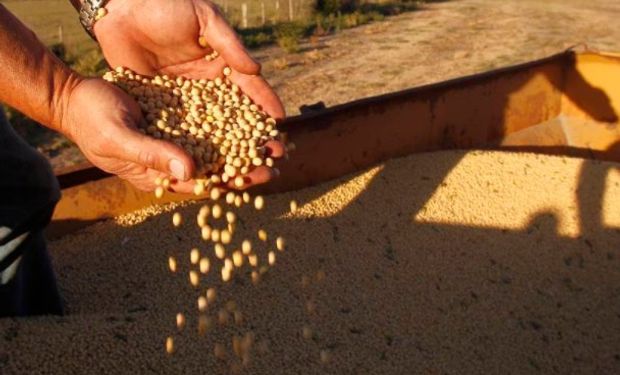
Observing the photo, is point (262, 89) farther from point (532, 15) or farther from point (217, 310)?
point (532, 15)

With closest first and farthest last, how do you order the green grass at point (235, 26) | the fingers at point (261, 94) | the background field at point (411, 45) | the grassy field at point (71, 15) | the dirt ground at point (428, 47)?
the fingers at point (261, 94) < the green grass at point (235, 26) < the background field at point (411, 45) < the dirt ground at point (428, 47) < the grassy field at point (71, 15)

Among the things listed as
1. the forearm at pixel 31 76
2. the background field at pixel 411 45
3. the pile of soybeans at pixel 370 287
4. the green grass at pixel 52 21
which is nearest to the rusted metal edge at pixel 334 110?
the pile of soybeans at pixel 370 287

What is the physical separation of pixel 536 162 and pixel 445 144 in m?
0.63

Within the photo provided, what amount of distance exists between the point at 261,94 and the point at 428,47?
1019cm

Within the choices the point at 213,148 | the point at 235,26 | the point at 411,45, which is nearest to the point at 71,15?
the point at 235,26

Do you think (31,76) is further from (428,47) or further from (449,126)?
(428,47)

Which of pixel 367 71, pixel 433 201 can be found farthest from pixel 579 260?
pixel 367 71

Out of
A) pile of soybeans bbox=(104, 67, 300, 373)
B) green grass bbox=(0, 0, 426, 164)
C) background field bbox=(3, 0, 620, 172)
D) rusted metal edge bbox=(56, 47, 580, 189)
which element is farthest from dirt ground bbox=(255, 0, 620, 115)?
pile of soybeans bbox=(104, 67, 300, 373)

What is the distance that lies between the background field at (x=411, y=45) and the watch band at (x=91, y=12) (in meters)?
3.57

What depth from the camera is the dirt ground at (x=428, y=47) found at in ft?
30.9

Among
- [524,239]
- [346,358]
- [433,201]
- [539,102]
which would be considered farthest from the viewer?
[539,102]

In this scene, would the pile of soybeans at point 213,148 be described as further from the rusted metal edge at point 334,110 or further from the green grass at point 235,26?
the green grass at point 235,26

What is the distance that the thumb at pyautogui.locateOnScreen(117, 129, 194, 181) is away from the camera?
2.12 metres

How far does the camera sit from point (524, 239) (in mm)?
3498
